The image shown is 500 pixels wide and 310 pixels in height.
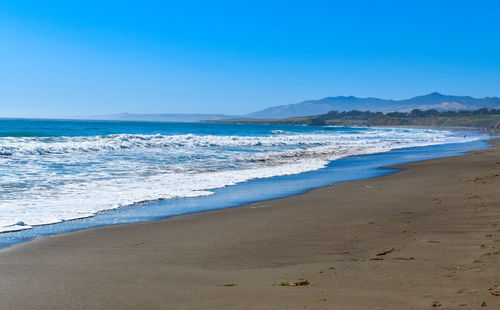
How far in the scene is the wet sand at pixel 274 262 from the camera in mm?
3406

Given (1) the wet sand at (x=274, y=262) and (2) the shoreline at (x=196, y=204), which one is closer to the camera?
(1) the wet sand at (x=274, y=262)

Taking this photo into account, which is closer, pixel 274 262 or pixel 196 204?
pixel 274 262

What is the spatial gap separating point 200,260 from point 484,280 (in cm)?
273

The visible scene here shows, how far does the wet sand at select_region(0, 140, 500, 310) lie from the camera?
341cm

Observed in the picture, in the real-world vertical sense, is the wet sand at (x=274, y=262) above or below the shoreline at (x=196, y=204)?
above

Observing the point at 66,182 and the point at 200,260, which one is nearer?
the point at 200,260

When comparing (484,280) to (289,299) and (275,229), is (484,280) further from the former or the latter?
(275,229)

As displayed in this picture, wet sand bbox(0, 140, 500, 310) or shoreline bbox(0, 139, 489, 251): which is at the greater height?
wet sand bbox(0, 140, 500, 310)

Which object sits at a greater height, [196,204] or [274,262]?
[274,262]

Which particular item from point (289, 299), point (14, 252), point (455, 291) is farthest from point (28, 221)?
point (455, 291)

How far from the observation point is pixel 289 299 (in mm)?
3389

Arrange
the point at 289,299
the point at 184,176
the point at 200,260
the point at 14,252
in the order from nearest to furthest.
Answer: the point at 289,299 → the point at 200,260 → the point at 14,252 → the point at 184,176

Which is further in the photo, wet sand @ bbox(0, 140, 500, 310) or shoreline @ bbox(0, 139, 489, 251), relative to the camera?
shoreline @ bbox(0, 139, 489, 251)

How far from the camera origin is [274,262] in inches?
182
